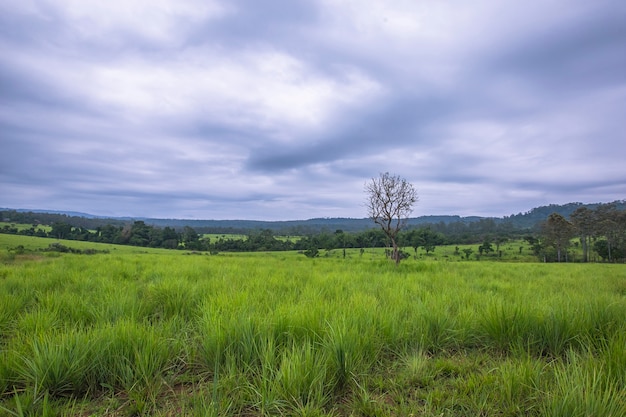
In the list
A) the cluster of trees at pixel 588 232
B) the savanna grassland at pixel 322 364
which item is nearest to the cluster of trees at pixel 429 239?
the cluster of trees at pixel 588 232

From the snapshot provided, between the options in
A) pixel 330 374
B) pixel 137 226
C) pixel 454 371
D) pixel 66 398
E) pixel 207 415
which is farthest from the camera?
pixel 137 226

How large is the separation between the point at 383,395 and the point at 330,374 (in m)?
0.43

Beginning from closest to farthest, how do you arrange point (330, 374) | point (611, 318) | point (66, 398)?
1. point (66, 398)
2. point (330, 374)
3. point (611, 318)

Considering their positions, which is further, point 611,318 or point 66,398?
point 611,318

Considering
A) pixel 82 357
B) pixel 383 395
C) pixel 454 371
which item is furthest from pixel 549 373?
pixel 82 357

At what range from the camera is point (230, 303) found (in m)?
4.03

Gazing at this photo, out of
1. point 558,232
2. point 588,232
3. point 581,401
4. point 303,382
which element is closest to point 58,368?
point 303,382

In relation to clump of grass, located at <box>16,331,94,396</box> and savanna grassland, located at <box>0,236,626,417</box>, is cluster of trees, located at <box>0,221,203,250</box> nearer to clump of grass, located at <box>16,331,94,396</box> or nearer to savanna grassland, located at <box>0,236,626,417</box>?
savanna grassland, located at <box>0,236,626,417</box>

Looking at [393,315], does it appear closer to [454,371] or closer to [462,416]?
[454,371]

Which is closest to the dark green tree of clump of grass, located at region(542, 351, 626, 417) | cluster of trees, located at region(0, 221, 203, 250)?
clump of grass, located at region(542, 351, 626, 417)

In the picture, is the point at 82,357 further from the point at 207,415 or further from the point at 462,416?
the point at 462,416

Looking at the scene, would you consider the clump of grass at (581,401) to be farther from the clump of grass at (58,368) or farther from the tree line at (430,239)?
the tree line at (430,239)

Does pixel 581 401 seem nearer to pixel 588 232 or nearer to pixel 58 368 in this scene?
pixel 58 368

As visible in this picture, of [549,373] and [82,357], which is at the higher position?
[82,357]
